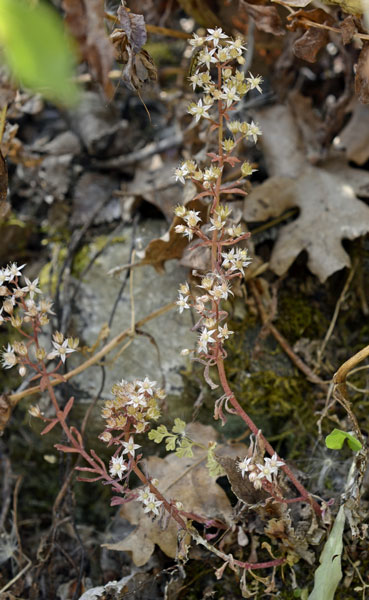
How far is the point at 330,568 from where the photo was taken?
4.75 ft

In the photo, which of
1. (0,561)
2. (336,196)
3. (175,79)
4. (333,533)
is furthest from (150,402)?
(175,79)

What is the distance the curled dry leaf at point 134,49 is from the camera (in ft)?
5.04

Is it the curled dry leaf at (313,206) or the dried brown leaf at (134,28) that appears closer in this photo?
the dried brown leaf at (134,28)

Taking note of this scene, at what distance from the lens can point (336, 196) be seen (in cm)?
219

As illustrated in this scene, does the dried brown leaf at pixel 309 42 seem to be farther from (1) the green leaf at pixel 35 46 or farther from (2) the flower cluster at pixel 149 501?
(2) the flower cluster at pixel 149 501

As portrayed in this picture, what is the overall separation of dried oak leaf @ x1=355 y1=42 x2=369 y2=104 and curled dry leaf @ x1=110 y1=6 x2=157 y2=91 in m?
0.58

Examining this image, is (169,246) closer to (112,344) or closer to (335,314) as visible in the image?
Answer: (112,344)

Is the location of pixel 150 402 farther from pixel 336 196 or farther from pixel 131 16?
pixel 336 196

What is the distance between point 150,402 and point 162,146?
4.54 ft

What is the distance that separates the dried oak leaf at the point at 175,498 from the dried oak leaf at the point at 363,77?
43.6 inches

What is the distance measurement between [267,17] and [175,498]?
5.12 feet

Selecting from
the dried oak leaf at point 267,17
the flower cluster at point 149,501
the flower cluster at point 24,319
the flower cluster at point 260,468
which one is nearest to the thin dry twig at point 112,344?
the flower cluster at point 24,319

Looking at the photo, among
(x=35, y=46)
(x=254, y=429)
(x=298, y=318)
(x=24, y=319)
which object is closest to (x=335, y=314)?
(x=298, y=318)

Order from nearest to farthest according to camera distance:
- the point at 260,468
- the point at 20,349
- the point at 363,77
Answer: the point at 260,468, the point at 20,349, the point at 363,77
